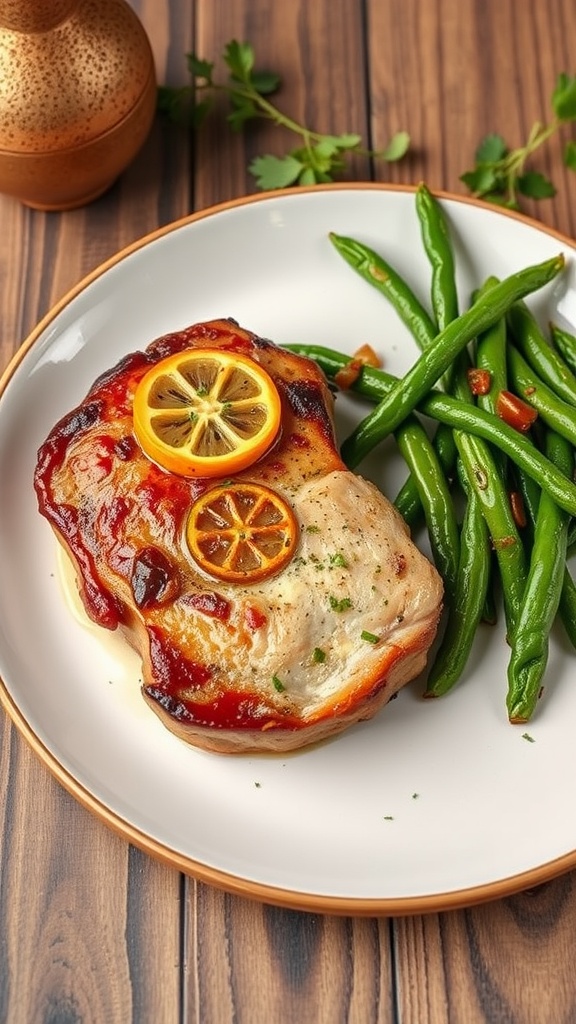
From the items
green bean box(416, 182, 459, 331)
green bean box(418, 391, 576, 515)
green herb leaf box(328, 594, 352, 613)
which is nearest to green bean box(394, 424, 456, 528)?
green bean box(418, 391, 576, 515)

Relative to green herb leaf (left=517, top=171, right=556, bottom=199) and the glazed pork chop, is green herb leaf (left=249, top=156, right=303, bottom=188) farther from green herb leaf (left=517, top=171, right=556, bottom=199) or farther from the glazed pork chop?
the glazed pork chop

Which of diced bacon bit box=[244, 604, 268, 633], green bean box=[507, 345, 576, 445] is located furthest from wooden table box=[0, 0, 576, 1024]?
green bean box=[507, 345, 576, 445]

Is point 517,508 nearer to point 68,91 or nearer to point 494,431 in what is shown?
point 494,431

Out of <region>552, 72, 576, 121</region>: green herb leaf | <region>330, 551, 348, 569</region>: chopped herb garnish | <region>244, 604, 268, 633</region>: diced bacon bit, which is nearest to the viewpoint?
<region>244, 604, 268, 633</region>: diced bacon bit

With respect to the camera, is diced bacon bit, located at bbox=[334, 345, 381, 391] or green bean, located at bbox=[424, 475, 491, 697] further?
diced bacon bit, located at bbox=[334, 345, 381, 391]

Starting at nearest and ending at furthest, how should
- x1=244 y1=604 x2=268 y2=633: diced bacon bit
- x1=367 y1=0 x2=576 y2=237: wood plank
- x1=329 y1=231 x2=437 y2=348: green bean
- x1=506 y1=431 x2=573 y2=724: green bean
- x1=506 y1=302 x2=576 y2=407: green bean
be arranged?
x1=244 y1=604 x2=268 y2=633: diced bacon bit, x1=506 y1=431 x2=573 y2=724: green bean, x1=506 y1=302 x2=576 y2=407: green bean, x1=329 y1=231 x2=437 y2=348: green bean, x1=367 y1=0 x2=576 y2=237: wood plank

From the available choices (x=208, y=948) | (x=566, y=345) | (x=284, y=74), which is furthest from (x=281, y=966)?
(x=284, y=74)

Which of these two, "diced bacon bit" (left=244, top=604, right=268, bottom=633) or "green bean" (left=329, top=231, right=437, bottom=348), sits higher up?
"green bean" (left=329, top=231, right=437, bottom=348)

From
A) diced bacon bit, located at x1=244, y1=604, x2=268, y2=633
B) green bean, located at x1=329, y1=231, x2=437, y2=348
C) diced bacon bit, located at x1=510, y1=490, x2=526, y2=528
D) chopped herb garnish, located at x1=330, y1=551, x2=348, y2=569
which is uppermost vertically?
green bean, located at x1=329, y1=231, x2=437, y2=348

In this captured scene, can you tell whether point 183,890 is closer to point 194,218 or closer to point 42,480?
point 42,480
